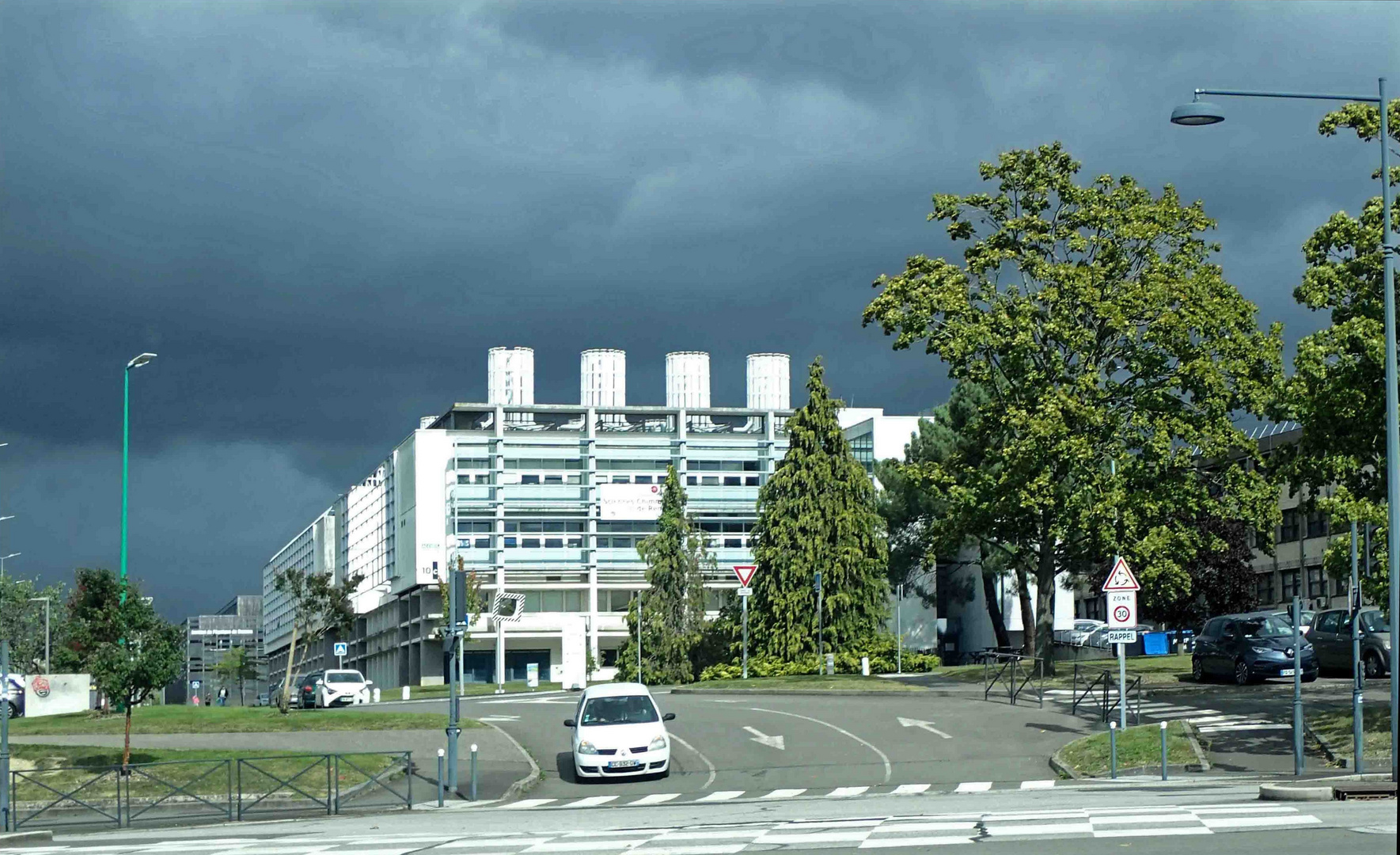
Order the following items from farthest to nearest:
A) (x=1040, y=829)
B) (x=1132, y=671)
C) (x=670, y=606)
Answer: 1. (x=670, y=606)
2. (x=1132, y=671)
3. (x=1040, y=829)

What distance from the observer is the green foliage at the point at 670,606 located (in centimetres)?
7675

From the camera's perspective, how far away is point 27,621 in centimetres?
9825

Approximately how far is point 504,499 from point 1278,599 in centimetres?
Result: 6218

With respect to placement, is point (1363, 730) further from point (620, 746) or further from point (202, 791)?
point (202, 791)

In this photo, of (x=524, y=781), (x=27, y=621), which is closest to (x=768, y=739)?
(x=524, y=781)

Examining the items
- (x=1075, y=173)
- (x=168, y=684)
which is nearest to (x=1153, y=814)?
(x=168, y=684)

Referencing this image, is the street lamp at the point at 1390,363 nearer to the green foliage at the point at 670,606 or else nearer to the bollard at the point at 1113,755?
the bollard at the point at 1113,755

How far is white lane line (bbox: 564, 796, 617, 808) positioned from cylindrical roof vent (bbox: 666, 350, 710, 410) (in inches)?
4221

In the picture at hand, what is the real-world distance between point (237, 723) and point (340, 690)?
21.8m

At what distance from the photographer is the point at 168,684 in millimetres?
34938

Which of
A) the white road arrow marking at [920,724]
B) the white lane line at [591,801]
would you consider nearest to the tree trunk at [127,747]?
the white lane line at [591,801]

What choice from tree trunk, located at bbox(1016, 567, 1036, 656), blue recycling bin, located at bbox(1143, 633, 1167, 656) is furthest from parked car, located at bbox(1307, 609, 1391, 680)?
tree trunk, located at bbox(1016, 567, 1036, 656)

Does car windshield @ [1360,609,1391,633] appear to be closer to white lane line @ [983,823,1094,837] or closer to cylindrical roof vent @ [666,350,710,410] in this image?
white lane line @ [983,823,1094,837]

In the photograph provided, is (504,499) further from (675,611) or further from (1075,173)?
(1075,173)
